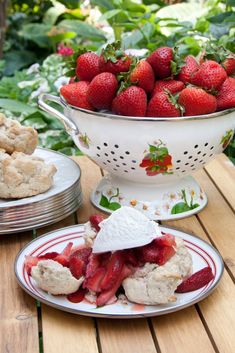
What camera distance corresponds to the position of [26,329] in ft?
2.97

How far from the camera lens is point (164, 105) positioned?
1161mm

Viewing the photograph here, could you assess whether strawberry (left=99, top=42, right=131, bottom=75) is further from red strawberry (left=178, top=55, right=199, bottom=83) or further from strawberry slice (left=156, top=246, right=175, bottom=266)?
strawberry slice (left=156, top=246, right=175, bottom=266)

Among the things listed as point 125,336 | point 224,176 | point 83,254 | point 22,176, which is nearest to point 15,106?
point 224,176

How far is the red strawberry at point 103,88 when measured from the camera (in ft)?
3.89

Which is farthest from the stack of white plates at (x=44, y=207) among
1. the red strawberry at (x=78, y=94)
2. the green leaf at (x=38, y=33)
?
the green leaf at (x=38, y=33)

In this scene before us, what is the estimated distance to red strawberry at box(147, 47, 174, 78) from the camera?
47.5 inches

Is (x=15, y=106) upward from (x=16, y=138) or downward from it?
downward

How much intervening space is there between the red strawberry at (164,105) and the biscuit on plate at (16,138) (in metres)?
0.25

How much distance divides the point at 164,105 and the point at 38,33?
2.81 m

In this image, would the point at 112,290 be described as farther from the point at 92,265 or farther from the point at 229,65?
the point at 229,65

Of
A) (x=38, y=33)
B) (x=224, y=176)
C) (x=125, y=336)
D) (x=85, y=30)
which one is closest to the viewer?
(x=125, y=336)

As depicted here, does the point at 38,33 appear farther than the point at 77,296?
Yes

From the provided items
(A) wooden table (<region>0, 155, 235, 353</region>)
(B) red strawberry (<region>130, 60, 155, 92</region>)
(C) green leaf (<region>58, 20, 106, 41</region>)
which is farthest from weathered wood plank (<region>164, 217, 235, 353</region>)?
(C) green leaf (<region>58, 20, 106, 41</region>)

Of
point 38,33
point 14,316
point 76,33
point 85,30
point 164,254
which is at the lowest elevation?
point 38,33
